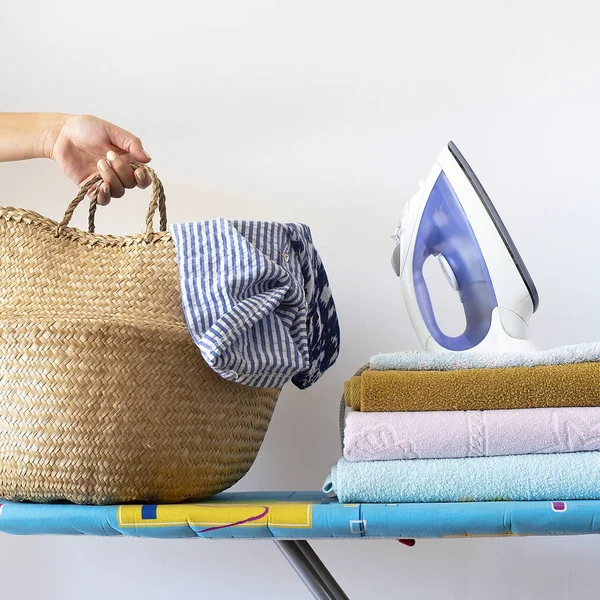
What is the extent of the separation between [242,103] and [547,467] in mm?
914

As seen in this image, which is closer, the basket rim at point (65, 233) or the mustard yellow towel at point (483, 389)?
the mustard yellow towel at point (483, 389)

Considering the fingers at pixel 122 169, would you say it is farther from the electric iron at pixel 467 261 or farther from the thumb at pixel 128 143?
the electric iron at pixel 467 261

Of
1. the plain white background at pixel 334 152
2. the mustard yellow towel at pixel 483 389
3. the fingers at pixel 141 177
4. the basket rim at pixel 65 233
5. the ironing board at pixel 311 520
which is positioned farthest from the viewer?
the plain white background at pixel 334 152

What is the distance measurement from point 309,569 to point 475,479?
0.26 meters

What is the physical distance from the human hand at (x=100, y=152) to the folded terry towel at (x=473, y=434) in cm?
51

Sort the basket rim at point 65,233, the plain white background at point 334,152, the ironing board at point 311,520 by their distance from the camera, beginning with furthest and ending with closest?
1. the plain white background at point 334,152
2. the basket rim at point 65,233
3. the ironing board at point 311,520

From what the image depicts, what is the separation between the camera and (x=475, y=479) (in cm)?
74

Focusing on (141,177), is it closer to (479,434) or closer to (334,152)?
(334,152)

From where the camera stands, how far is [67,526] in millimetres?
756

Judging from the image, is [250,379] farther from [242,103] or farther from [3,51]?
[3,51]

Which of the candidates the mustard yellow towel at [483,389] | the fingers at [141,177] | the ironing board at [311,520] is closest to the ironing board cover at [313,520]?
the ironing board at [311,520]

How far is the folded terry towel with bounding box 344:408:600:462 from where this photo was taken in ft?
2.49

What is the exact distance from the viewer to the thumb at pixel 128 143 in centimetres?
105

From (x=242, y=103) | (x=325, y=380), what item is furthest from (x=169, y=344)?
(x=242, y=103)
